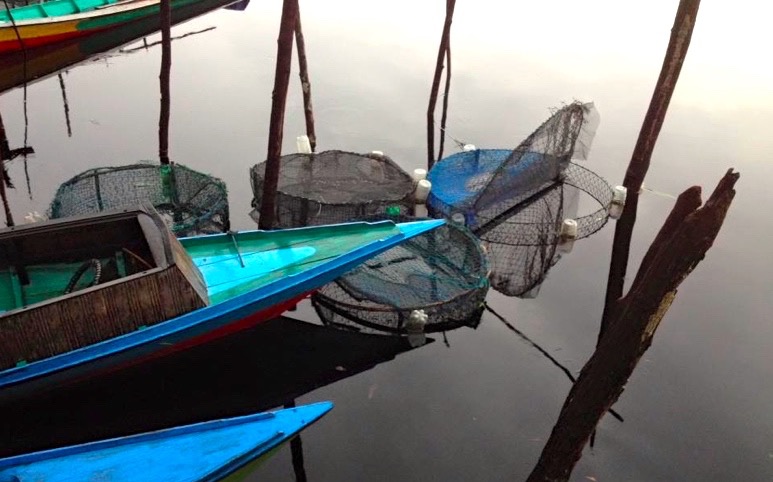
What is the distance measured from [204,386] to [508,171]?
585cm

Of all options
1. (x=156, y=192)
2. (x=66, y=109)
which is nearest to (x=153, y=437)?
(x=156, y=192)

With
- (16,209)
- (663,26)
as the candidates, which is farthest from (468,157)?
(663,26)

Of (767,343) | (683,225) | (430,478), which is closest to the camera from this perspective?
(683,225)

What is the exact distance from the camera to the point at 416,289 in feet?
29.1

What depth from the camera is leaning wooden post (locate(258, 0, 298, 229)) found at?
8.10 meters

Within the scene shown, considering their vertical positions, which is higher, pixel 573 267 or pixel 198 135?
pixel 198 135

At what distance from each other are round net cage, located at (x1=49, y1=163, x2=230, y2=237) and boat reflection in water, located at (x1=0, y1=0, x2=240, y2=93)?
6620 mm

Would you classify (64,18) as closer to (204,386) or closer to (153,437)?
(204,386)

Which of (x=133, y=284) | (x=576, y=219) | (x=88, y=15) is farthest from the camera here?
(x=88, y=15)

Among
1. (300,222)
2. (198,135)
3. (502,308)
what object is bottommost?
(502,308)

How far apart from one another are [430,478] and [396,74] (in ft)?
45.4

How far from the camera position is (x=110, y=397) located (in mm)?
7453

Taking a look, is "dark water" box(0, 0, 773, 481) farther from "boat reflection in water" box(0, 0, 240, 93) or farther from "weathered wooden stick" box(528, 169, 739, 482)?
"weathered wooden stick" box(528, 169, 739, 482)

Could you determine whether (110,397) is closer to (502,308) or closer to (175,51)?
(502,308)
